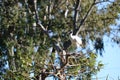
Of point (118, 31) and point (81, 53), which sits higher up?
point (81, 53)

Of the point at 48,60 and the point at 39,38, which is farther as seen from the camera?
the point at 39,38

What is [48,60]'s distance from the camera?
6.10 meters

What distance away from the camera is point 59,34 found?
19984 millimetres

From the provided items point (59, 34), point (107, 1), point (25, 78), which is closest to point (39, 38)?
point (59, 34)

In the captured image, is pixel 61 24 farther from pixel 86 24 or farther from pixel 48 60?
pixel 48 60

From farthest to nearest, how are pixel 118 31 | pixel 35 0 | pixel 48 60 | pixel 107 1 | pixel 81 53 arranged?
pixel 118 31 → pixel 35 0 → pixel 107 1 → pixel 48 60 → pixel 81 53

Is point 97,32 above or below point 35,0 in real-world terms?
below

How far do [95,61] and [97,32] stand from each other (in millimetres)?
15659

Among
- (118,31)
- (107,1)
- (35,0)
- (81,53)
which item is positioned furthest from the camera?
(118,31)

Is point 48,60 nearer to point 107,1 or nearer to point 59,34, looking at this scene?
point 107,1

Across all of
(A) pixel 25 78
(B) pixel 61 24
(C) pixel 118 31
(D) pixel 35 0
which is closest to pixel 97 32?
(C) pixel 118 31

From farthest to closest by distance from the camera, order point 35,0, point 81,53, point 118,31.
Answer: point 118,31 → point 35,0 → point 81,53

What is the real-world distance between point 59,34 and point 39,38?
978 mm

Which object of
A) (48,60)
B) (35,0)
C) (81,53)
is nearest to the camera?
(81,53)
